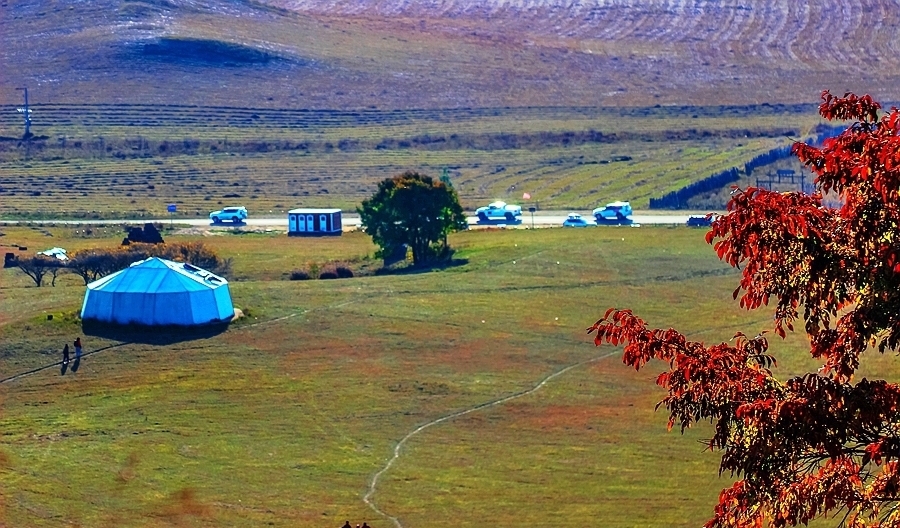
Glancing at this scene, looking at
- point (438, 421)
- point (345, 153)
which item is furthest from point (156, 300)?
point (345, 153)

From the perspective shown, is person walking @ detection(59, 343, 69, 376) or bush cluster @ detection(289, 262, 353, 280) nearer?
person walking @ detection(59, 343, 69, 376)

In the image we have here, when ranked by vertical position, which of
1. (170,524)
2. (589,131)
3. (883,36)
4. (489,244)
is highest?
(883,36)

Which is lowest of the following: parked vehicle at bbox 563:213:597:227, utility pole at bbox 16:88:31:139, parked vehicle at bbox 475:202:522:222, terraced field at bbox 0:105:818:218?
parked vehicle at bbox 563:213:597:227

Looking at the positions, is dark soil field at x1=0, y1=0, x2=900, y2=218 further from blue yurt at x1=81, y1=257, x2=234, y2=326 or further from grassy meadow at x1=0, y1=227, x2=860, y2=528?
blue yurt at x1=81, y1=257, x2=234, y2=326

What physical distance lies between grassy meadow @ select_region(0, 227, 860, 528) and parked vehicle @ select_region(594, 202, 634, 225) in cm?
2115

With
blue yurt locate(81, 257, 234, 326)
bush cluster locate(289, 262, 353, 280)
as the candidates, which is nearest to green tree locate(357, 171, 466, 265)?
bush cluster locate(289, 262, 353, 280)

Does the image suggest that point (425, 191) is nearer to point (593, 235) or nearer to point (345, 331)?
point (593, 235)

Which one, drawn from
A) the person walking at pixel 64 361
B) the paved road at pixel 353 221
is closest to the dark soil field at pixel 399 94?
the paved road at pixel 353 221

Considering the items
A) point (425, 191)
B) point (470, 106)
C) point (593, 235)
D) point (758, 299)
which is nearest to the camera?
point (758, 299)

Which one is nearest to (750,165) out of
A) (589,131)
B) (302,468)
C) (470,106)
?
(589,131)

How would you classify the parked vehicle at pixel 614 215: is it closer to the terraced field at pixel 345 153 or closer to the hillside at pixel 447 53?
the terraced field at pixel 345 153

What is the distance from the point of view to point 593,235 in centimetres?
6228

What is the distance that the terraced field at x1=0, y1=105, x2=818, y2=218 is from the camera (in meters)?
89.2

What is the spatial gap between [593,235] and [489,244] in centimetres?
498
